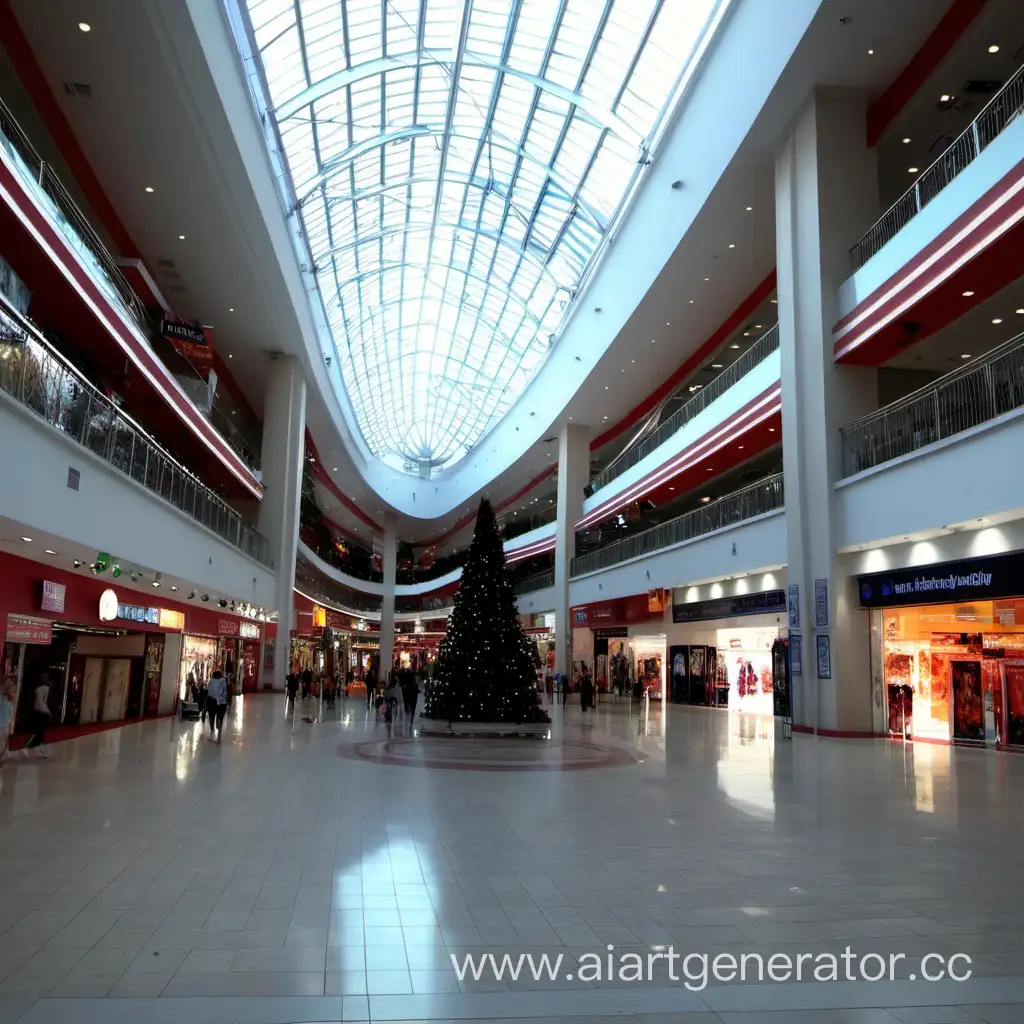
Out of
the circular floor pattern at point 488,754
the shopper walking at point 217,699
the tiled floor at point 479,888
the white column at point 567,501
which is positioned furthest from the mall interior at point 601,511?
the white column at point 567,501

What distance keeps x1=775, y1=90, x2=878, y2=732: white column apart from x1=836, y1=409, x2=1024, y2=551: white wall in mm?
931

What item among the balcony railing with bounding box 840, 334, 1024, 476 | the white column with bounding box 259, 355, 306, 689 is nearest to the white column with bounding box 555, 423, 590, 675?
the white column with bounding box 259, 355, 306, 689

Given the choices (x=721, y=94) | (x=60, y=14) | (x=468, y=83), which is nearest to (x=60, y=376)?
(x=60, y=14)

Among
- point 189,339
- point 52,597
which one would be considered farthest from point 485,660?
point 189,339

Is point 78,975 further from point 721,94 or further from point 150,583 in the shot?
point 721,94

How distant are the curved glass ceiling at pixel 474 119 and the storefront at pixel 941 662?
14999 mm

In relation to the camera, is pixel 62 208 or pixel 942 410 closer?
pixel 942 410

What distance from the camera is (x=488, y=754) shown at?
627 inches

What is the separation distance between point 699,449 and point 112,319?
18.2m

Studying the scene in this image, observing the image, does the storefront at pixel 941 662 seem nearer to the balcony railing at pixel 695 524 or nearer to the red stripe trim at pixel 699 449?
the balcony railing at pixel 695 524

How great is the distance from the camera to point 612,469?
4019 centimetres

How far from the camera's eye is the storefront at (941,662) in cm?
1784

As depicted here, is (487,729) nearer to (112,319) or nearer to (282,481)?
(112,319)

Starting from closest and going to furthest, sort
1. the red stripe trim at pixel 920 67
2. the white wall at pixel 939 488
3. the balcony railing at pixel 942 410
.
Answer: the white wall at pixel 939 488 → the balcony railing at pixel 942 410 → the red stripe trim at pixel 920 67
